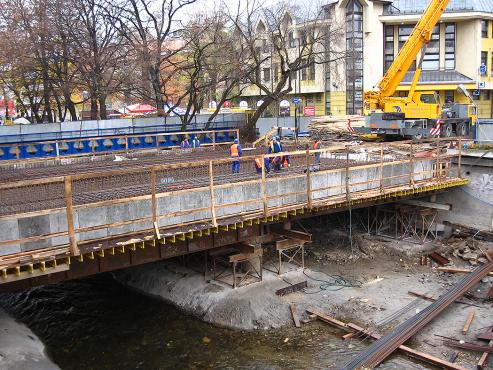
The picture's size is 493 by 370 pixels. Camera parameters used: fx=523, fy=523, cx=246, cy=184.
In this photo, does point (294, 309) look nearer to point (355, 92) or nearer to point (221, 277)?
point (221, 277)

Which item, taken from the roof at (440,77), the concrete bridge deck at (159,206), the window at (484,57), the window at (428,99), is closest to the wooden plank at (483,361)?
the concrete bridge deck at (159,206)

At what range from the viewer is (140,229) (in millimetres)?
13711

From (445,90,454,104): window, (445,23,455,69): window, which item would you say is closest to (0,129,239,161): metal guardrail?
(445,90,454,104): window

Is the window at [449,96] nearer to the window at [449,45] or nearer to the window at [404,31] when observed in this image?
the window at [449,45]

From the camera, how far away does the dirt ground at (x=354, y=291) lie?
15547 millimetres

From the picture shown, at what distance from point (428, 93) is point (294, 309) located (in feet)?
70.6

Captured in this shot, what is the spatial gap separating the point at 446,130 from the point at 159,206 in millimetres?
23068

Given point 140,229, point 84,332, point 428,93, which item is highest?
point 428,93

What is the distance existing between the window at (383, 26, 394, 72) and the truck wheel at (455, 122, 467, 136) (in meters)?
18.4

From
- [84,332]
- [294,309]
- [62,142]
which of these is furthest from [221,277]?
[62,142]

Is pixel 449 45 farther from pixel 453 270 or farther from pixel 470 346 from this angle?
pixel 470 346

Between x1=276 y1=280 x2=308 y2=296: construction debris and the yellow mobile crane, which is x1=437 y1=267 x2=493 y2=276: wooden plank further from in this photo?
the yellow mobile crane

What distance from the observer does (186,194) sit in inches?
570

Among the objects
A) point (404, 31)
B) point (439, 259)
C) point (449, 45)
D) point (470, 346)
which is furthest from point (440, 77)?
point (470, 346)
